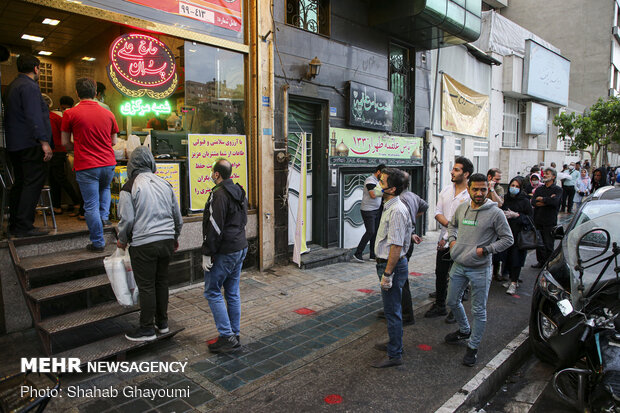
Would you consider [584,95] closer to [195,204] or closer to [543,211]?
[543,211]

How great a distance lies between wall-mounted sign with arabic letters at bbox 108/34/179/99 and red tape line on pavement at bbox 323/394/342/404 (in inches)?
188

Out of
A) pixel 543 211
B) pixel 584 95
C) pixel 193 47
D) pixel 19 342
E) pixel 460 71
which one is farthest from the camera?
pixel 584 95

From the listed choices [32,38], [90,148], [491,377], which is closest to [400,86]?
[90,148]

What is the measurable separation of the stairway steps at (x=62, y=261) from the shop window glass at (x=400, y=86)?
8.00 meters

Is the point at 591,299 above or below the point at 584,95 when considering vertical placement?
below

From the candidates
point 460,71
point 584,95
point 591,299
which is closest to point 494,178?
point 591,299

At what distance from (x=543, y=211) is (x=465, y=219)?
4.65 m

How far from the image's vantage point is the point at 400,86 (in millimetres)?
10742

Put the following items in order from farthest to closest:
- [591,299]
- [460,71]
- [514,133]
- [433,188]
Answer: [514,133] < [460,71] < [433,188] < [591,299]

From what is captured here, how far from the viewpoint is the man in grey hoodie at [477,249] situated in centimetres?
408

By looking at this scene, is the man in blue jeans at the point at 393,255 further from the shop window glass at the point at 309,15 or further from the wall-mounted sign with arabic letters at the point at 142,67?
the shop window glass at the point at 309,15

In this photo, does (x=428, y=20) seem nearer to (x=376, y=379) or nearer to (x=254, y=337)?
(x=254, y=337)

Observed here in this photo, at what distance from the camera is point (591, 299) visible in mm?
3500

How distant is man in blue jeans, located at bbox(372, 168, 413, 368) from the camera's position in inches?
152
